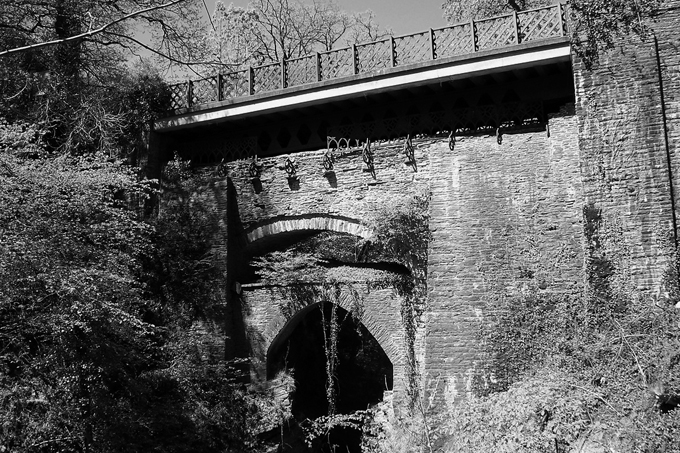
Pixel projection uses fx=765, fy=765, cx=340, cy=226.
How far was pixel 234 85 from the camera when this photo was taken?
14.4 metres

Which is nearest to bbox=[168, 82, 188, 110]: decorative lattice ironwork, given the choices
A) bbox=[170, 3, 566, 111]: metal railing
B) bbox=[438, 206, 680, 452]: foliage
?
bbox=[170, 3, 566, 111]: metal railing

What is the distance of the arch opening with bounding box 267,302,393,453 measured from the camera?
13523 millimetres

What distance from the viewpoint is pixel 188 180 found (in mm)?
14273

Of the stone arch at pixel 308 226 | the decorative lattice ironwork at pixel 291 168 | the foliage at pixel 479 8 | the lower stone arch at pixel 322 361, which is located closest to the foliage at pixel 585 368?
the lower stone arch at pixel 322 361

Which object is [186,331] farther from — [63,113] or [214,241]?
[63,113]

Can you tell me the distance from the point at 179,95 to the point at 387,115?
415cm

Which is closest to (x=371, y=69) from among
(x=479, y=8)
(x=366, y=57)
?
(x=366, y=57)

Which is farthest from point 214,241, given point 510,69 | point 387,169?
point 510,69

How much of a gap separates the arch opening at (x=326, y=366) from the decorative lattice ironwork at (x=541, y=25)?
17.6ft

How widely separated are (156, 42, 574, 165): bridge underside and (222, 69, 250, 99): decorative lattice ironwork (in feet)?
1.58

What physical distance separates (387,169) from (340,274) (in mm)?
1946

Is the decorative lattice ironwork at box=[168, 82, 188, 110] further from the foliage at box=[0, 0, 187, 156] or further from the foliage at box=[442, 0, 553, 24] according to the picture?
the foliage at box=[442, 0, 553, 24]

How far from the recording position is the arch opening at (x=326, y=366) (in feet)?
44.4

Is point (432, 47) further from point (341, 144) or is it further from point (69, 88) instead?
point (69, 88)
